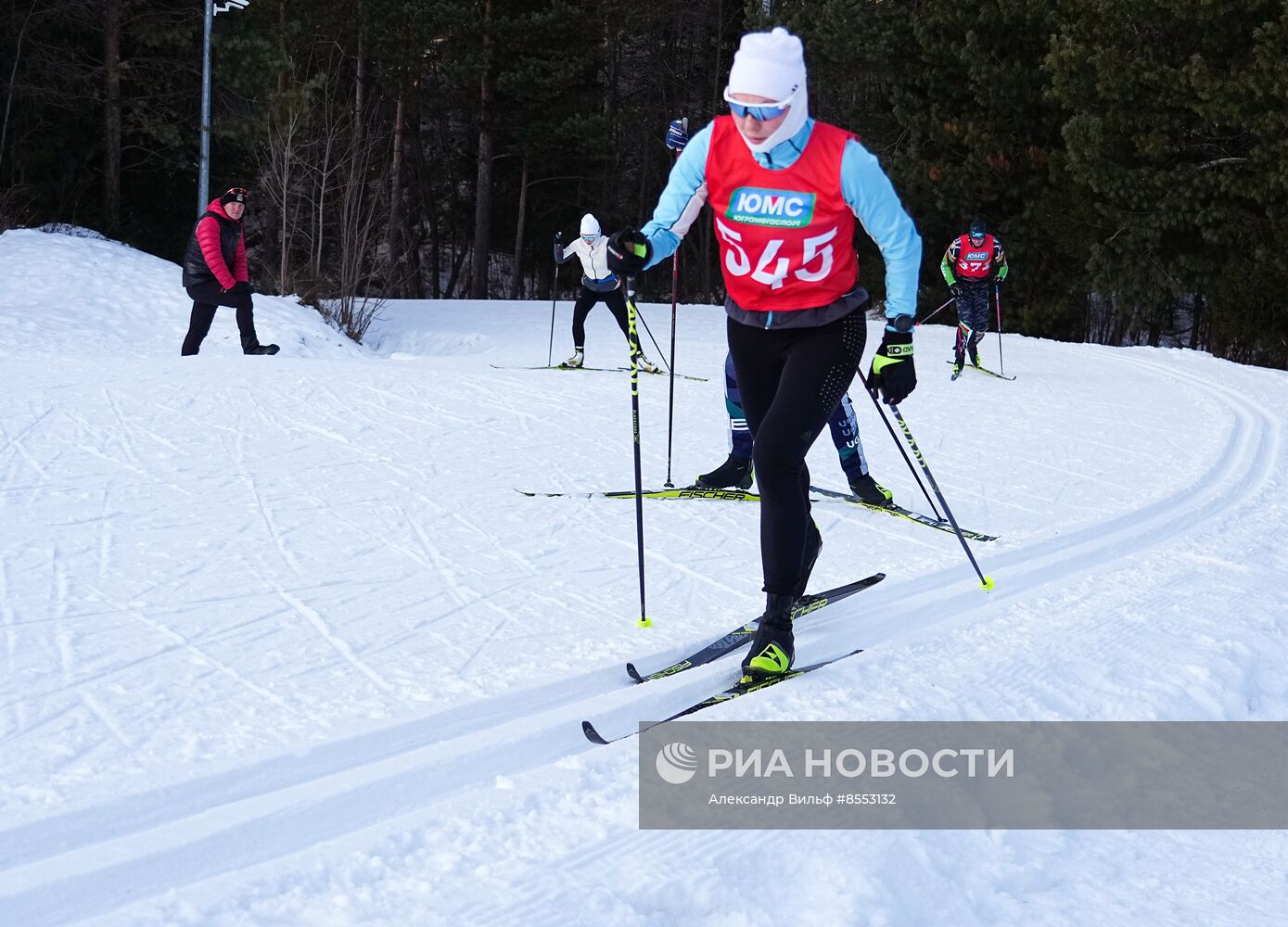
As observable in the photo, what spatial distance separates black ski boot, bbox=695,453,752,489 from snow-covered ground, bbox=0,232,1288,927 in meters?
0.34

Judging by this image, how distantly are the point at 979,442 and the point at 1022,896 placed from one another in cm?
585

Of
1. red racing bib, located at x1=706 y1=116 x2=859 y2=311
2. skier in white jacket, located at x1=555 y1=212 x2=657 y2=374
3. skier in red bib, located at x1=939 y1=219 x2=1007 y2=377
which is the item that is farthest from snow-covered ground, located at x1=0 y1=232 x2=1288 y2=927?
skier in red bib, located at x1=939 y1=219 x2=1007 y2=377

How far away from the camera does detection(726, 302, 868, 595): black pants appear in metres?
3.36

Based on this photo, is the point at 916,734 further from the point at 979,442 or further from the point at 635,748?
the point at 979,442

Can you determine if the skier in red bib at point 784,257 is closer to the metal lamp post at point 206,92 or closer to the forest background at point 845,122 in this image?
the forest background at point 845,122

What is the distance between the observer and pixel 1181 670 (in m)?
3.58

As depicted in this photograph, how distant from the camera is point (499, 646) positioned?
145 inches

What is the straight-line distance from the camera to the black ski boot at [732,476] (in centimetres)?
591

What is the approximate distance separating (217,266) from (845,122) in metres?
Answer: 16.2

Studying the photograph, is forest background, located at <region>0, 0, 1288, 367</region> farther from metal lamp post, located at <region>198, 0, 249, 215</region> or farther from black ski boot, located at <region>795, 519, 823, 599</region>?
black ski boot, located at <region>795, 519, 823, 599</region>

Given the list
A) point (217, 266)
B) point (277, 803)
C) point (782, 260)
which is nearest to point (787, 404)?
point (782, 260)

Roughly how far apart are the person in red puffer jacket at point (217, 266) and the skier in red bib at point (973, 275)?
6825mm

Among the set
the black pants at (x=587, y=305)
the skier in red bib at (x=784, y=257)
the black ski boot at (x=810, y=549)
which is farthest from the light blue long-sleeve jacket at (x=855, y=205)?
the black pants at (x=587, y=305)

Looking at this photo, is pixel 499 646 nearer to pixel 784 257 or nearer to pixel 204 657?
pixel 204 657
